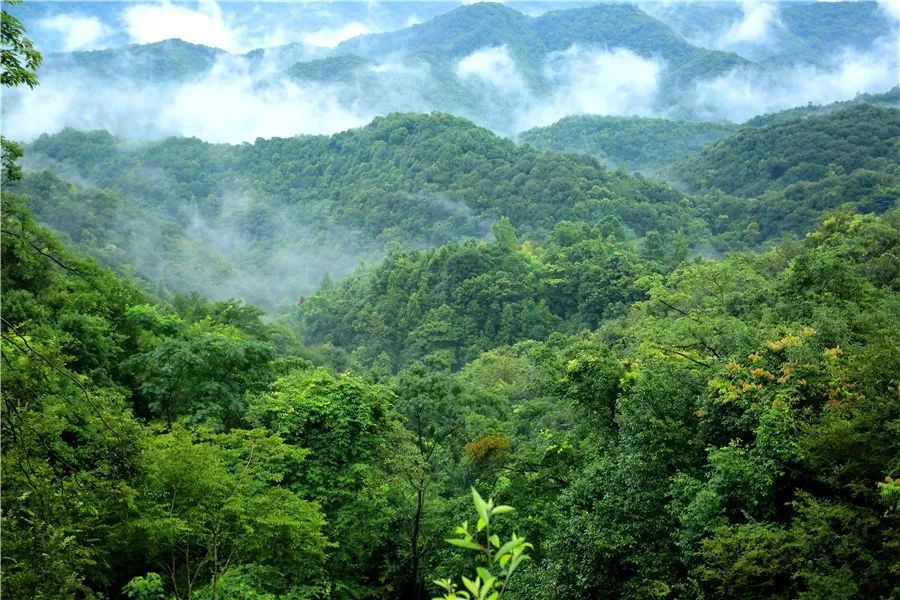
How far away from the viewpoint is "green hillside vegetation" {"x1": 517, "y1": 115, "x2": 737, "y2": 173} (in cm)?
16400

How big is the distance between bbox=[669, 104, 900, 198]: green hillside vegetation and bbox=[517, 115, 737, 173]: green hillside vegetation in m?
43.9

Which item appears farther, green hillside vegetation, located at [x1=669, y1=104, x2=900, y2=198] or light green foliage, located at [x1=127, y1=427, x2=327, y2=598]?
green hillside vegetation, located at [x1=669, y1=104, x2=900, y2=198]

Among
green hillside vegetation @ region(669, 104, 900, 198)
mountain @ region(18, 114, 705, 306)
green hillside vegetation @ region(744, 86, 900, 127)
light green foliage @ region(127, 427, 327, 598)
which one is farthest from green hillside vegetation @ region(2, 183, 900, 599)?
green hillside vegetation @ region(744, 86, 900, 127)

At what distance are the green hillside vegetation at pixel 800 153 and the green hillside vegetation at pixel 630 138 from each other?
43.9 m

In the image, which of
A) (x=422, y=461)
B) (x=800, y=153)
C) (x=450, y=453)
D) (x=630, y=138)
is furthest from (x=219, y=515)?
(x=630, y=138)

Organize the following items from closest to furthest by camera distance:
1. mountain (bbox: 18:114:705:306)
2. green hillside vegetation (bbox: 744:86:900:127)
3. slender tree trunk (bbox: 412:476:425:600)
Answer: slender tree trunk (bbox: 412:476:425:600), mountain (bbox: 18:114:705:306), green hillside vegetation (bbox: 744:86:900:127)

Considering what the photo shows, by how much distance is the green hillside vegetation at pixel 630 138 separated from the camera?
164000 mm

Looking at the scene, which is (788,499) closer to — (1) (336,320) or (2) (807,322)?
(2) (807,322)

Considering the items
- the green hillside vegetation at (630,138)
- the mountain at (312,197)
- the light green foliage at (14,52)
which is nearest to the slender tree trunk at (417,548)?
the light green foliage at (14,52)

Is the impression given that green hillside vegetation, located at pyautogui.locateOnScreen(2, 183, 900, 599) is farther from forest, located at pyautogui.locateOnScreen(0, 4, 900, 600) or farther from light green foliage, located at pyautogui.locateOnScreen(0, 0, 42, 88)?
light green foliage, located at pyautogui.locateOnScreen(0, 0, 42, 88)

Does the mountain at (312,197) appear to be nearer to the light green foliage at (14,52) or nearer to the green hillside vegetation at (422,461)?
the green hillside vegetation at (422,461)

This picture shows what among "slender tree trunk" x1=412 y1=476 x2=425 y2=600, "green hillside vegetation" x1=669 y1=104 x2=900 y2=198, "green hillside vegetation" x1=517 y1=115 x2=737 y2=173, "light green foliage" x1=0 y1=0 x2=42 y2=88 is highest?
"green hillside vegetation" x1=517 y1=115 x2=737 y2=173

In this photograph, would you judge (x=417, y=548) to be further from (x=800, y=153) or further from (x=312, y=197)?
(x=312, y=197)

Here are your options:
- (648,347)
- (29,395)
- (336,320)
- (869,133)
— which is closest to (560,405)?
(648,347)
